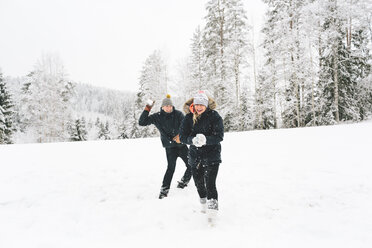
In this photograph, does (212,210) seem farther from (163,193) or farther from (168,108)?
(168,108)

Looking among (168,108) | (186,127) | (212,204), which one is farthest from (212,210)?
(168,108)

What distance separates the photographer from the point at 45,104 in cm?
2434

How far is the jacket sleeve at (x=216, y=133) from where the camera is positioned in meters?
3.30

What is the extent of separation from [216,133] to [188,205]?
1.71 meters

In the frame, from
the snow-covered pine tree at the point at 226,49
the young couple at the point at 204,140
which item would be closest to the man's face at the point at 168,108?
the young couple at the point at 204,140

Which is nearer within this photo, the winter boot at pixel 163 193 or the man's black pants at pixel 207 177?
the man's black pants at pixel 207 177

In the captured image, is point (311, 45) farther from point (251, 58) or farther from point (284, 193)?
point (284, 193)

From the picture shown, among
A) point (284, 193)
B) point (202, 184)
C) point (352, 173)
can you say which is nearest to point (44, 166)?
point (202, 184)

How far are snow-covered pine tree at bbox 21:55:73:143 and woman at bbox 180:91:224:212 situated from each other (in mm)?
25651

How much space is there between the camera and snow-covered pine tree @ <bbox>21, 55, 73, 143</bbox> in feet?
79.6

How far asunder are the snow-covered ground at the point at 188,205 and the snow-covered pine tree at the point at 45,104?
67.5 ft

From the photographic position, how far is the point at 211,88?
2253 cm

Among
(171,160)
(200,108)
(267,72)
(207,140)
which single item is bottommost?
(171,160)

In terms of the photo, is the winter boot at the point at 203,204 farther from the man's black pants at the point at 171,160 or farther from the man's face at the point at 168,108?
the man's face at the point at 168,108
